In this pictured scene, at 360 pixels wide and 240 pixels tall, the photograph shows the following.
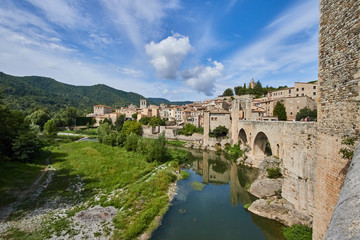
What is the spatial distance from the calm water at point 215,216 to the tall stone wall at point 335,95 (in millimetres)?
5817

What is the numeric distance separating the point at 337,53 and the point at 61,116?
7334cm

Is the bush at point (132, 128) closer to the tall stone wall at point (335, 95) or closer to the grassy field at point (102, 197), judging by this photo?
the grassy field at point (102, 197)

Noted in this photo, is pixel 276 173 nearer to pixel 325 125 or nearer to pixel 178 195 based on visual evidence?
pixel 178 195

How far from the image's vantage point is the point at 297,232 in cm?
959

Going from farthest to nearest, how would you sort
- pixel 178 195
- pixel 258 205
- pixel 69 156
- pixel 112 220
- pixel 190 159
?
pixel 190 159
pixel 69 156
pixel 178 195
pixel 258 205
pixel 112 220

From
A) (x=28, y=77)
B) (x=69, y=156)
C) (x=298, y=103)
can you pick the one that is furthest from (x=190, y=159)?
(x=28, y=77)

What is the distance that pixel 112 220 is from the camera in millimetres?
10586

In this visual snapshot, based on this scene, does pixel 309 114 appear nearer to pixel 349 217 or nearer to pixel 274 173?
pixel 274 173

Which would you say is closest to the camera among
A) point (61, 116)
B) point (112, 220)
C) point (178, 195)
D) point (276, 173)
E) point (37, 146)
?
point (112, 220)

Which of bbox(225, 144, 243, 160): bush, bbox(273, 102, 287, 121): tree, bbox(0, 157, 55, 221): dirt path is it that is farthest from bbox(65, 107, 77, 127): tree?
bbox(273, 102, 287, 121): tree

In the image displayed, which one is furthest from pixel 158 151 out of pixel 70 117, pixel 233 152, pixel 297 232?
pixel 70 117

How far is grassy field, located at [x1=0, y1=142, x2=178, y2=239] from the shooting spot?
31.7 ft

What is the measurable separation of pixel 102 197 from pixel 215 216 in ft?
29.0

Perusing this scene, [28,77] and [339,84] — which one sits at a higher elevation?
[28,77]
